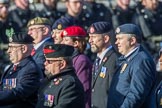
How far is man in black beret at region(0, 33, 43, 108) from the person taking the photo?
787 centimetres

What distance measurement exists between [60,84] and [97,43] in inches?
70.9

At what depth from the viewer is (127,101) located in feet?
25.6

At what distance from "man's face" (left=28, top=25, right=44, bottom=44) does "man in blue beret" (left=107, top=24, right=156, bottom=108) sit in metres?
1.82

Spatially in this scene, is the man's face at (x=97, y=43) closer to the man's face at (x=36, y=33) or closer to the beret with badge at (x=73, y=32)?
the beret with badge at (x=73, y=32)

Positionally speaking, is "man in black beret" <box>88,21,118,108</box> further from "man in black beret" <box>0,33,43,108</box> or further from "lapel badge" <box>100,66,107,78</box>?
"man in black beret" <box>0,33,43,108</box>

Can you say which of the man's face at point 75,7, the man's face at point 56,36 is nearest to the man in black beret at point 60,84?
the man's face at point 56,36

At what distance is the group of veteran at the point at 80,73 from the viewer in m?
7.19

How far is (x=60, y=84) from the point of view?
714cm

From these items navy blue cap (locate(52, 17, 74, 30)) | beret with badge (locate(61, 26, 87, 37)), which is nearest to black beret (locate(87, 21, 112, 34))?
beret with badge (locate(61, 26, 87, 37))

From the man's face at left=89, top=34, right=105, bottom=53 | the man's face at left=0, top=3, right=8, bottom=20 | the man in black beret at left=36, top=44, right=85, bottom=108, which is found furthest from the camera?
the man's face at left=0, top=3, right=8, bottom=20

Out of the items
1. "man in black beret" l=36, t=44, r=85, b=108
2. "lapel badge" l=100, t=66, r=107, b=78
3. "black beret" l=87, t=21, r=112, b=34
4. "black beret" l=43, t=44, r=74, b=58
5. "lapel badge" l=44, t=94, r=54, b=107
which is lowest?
"lapel badge" l=100, t=66, r=107, b=78

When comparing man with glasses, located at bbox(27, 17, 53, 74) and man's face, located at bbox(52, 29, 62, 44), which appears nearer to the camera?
man's face, located at bbox(52, 29, 62, 44)

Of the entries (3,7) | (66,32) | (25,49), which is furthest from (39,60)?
(3,7)

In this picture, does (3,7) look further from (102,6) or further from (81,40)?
(81,40)
